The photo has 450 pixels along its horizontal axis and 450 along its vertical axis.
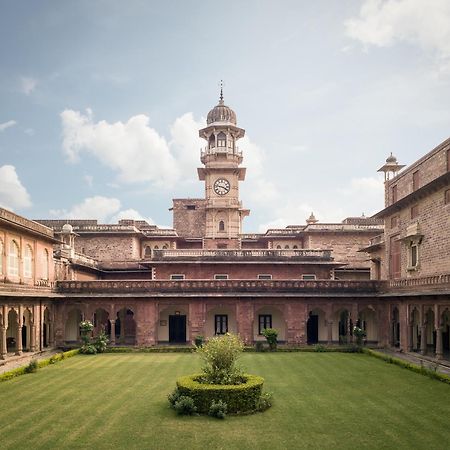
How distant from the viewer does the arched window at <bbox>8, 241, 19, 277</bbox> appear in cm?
2866

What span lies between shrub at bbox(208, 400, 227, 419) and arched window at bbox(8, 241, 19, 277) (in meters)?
17.6

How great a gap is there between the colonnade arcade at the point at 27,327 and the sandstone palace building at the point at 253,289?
0.23 ft

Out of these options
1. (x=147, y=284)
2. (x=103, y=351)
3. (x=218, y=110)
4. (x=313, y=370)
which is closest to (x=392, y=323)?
(x=313, y=370)

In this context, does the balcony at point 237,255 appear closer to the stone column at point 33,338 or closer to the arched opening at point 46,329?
the arched opening at point 46,329

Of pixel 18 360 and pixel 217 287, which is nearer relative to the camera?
pixel 18 360

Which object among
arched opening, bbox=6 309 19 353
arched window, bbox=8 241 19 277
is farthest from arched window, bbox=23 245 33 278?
arched opening, bbox=6 309 19 353

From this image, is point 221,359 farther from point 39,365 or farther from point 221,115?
point 221,115

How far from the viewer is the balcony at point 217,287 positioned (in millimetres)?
34375

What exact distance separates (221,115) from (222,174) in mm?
6108

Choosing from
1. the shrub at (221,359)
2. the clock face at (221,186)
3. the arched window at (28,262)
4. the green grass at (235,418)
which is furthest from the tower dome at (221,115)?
the shrub at (221,359)

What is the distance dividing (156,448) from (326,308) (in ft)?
77.4

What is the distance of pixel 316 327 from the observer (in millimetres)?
38000

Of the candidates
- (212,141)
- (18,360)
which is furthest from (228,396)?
(212,141)

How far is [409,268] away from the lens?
3228cm
